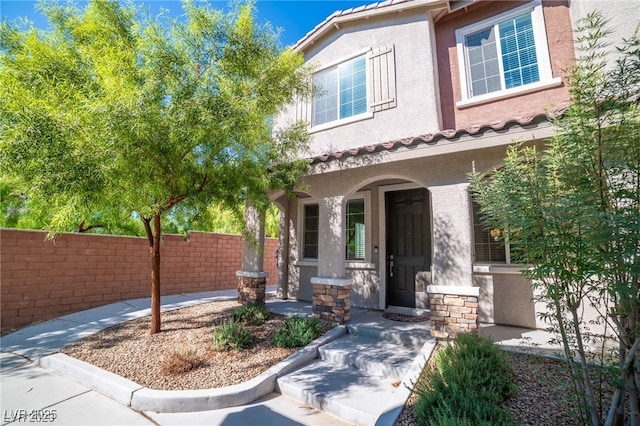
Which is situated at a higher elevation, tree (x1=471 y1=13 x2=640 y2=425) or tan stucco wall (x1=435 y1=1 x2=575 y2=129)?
tan stucco wall (x1=435 y1=1 x2=575 y2=129)

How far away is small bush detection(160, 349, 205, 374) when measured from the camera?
14.3 ft

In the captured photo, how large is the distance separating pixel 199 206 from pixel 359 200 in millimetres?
4213

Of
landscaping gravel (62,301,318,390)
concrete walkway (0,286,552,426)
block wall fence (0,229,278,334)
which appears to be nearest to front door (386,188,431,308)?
concrete walkway (0,286,552,426)

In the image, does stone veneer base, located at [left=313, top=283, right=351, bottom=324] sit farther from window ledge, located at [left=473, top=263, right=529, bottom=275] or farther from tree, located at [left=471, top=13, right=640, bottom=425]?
tree, located at [left=471, top=13, right=640, bottom=425]

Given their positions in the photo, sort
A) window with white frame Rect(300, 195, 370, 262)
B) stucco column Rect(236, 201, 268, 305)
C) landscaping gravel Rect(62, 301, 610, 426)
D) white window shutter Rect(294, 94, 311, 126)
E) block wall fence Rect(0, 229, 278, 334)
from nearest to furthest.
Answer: landscaping gravel Rect(62, 301, 610, 426) < block wall fence Rect(0, 229, 278, 334) < stucco column Rect(236, 201, 268, 305) < window with white frame Rect(300, 195, 370, 262) < white window shutter Rect(294, 94, 311, 126)

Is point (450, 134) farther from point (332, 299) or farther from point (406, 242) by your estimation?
point (332, 299)

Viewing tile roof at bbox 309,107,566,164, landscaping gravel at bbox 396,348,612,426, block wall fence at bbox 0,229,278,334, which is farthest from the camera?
block wall fence at bbox 0,229,278,334

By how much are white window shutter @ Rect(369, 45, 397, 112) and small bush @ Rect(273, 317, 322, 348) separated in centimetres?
538

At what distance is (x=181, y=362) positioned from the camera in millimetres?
4434

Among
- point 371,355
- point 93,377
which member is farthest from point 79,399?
point 371,355

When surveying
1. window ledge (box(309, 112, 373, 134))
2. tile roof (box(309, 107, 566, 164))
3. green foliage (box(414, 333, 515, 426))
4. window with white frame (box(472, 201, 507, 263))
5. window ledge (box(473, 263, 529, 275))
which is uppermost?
window ledge (box(309, 112, 373, 134))

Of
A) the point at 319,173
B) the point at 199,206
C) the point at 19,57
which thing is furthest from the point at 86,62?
the point at 319,173

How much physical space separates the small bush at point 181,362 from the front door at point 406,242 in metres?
4.58

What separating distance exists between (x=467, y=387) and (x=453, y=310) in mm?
1859
